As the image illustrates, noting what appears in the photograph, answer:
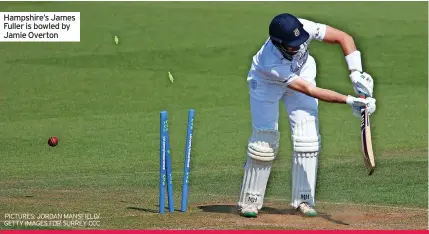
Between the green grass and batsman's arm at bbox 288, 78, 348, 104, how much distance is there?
1.64 metres

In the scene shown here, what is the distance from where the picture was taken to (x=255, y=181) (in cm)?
1047

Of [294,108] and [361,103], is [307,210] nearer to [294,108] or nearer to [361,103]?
[294,108]

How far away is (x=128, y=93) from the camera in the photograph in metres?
18.9

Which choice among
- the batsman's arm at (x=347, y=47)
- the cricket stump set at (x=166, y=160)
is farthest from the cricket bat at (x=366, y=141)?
the cricket stump set at (x=166, y=160)

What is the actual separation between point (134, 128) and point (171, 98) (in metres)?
2.26

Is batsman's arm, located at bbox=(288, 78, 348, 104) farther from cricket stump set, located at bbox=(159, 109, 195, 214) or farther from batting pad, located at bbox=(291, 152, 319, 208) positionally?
cricket stump set, located at bbox=(159, 109, 195, 214)

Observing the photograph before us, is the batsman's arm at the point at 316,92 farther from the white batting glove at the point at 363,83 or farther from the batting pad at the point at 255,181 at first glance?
the batting pad at the point at 255,181

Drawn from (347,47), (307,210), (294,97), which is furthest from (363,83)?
(307,210)

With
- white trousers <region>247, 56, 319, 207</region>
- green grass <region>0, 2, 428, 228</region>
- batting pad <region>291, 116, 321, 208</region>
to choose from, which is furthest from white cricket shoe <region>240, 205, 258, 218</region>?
green grass <region>0, 2, 428, 228</region>

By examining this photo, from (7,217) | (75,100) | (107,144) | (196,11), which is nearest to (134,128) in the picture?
(107,144)

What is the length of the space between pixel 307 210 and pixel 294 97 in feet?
3.32

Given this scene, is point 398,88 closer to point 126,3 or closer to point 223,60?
point 223,60

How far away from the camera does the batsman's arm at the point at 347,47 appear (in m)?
10.0

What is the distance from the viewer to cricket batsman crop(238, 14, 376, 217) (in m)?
9.83
